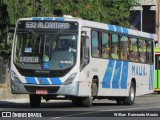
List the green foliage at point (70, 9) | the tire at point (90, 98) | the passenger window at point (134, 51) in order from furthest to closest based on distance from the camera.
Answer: the green foliage at point (70, 9) < the passenger window at point (134, 51) < the tire at point (90, 98)

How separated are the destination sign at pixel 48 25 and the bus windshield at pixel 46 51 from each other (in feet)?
0.76

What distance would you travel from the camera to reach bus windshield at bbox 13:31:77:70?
81.3 feet

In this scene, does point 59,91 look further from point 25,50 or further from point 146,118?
point 146,118

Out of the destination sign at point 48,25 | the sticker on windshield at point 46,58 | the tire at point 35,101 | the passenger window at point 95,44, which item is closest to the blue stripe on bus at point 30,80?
the sticker on windshield at point 46,58

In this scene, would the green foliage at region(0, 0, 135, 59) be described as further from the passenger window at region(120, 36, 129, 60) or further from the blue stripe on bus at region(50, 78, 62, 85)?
the blue stripe on bus at region(50, 78, 62, 85)

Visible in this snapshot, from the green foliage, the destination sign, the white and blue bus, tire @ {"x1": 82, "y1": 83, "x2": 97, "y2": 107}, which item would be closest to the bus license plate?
the white and blue bus

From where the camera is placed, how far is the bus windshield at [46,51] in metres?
24.8

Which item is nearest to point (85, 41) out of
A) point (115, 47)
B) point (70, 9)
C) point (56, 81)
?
point (56, 81)

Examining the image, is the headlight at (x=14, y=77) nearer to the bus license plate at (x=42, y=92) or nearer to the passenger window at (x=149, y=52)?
the bus license plate at (x=42, y=92)

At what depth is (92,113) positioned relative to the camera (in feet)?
73.4

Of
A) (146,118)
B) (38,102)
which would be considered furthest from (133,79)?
(146,118)

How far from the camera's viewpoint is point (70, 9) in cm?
3466

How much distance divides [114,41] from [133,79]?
2.73 meters

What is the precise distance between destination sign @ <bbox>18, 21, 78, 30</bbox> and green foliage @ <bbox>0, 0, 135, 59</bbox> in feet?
20.2
